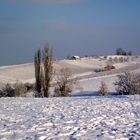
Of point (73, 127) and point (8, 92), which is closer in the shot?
point (73, 127)

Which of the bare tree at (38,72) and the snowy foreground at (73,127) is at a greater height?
the bare tree at (38,72)

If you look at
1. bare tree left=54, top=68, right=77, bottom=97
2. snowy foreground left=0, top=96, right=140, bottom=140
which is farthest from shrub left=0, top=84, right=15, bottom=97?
snowy foreground left=0, top=96, right=140, bottom=140

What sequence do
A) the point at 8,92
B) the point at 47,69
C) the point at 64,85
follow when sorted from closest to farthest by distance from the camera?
the point at 47,69, the point at 8,92, the point at 64,85

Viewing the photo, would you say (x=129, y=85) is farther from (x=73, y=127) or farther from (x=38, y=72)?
(x=73, y=127)

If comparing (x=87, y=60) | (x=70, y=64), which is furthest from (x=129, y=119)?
(x=87, y=60)

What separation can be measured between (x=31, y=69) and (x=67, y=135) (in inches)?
3032

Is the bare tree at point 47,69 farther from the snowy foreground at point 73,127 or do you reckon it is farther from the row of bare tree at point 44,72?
the snowy foreground at point 73,127

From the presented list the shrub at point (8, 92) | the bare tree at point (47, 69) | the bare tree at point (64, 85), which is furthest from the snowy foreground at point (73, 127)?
the shrub at point (8, 92)

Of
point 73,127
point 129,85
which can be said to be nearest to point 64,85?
point 129,85

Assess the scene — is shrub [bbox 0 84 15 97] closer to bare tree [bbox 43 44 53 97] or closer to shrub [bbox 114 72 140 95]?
bare tree [bbox 43 44 53 97]

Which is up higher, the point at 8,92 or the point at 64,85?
the point at 64,85

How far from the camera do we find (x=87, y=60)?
111m

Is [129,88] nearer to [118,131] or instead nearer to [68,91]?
[68,91]

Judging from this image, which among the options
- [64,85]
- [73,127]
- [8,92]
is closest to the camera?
[73,127]
